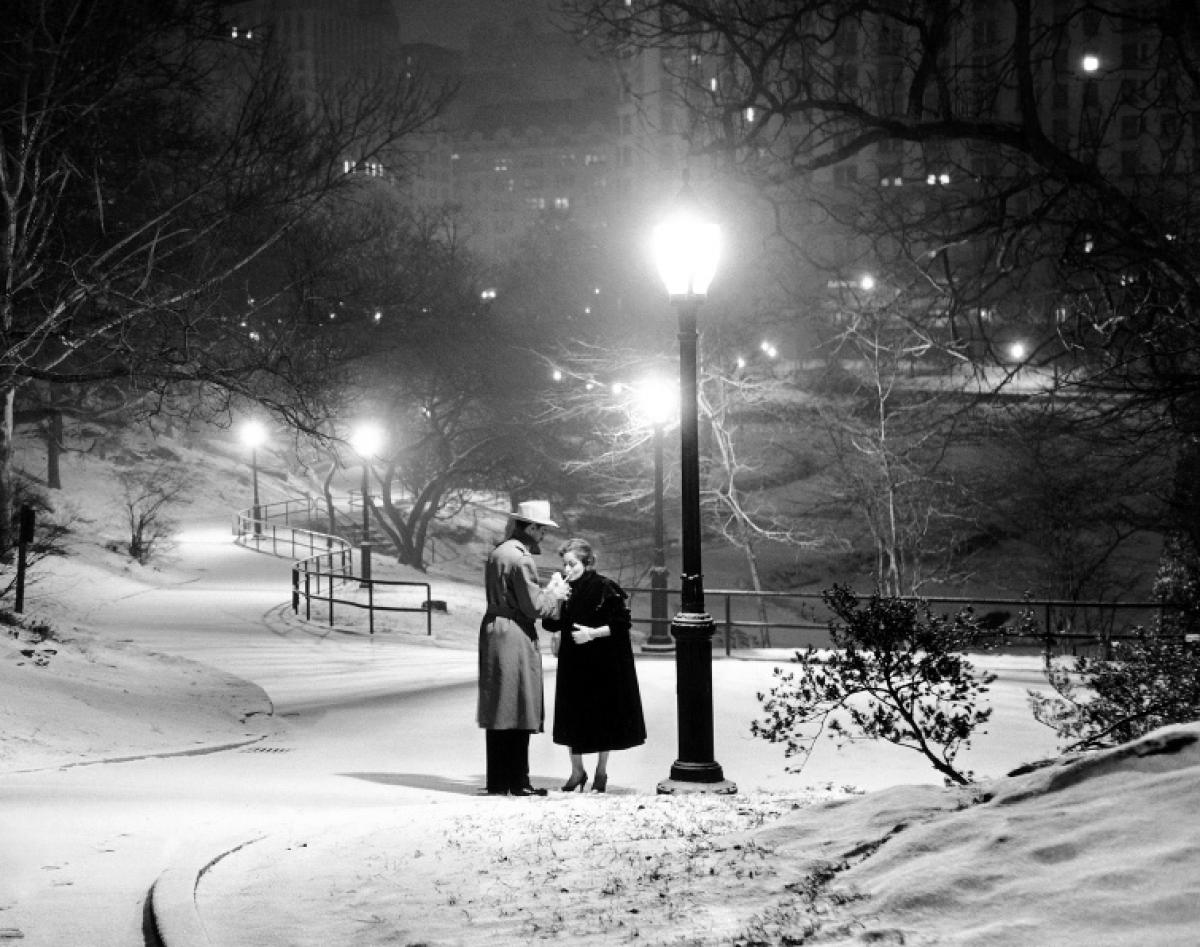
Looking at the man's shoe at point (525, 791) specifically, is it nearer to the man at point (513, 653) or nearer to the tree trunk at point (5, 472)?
the man at point (513, 653)

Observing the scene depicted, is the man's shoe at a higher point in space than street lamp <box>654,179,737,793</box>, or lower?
lower

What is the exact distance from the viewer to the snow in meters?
4.52

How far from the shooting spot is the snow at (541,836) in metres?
4.52

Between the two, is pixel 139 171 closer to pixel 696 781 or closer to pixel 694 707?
pixel 694 707

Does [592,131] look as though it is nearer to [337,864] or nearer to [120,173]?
[120,173]

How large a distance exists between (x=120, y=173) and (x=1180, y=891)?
18.2m

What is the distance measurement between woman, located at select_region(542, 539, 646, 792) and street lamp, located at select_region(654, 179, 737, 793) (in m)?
0.39

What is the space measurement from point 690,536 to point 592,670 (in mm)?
1192

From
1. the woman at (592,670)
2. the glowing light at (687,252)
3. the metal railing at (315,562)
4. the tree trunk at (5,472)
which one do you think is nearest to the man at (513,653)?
the woman at (592,670)

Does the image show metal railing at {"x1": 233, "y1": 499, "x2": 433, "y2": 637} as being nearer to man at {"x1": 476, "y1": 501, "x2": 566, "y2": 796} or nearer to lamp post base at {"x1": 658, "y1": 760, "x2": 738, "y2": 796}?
man at {"x1": 476, "y1": 501, "x2": 566, "y2": 796}

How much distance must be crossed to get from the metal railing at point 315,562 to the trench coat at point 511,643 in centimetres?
1221

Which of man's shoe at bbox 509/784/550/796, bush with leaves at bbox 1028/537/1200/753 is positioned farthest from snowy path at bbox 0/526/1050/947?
bush with leaves at bbox 1028/537/1200/753

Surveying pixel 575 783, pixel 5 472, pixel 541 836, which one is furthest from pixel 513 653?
pixel 5 472

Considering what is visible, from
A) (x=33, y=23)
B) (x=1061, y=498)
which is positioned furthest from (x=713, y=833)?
(x=1061, y=498)
